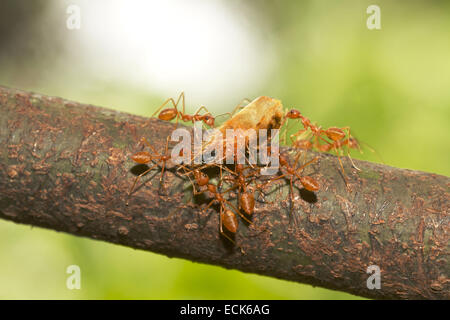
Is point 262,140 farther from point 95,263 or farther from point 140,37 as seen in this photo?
point 140,37

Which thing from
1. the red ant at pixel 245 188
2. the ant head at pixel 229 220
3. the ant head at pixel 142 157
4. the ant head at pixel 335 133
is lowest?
the ant head at pixel 229 220

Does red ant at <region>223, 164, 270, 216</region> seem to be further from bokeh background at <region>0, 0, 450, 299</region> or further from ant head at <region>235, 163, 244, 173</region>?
bokeh background at <region>0, 0, 450, 299</region>

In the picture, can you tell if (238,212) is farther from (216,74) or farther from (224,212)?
(216,74)

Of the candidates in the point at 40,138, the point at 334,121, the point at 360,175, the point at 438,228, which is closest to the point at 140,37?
the point at 334,121

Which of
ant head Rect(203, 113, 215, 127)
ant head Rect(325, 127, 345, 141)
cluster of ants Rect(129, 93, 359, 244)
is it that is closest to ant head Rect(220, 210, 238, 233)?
cluster of ants Rect(129, 93, 359, 244)

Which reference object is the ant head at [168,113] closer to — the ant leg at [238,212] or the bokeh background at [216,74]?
the ant leg at [238,212]

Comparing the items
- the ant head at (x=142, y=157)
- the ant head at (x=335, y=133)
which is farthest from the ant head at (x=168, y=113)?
the ant head at (x=335, y=133)
